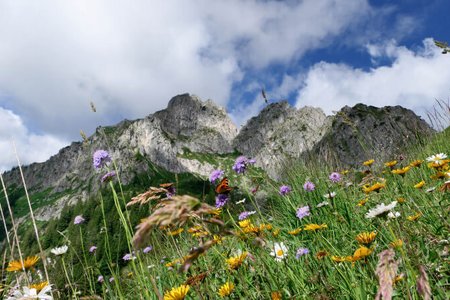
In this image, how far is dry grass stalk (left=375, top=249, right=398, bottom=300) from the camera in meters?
0.87

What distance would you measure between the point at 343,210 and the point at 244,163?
196cm

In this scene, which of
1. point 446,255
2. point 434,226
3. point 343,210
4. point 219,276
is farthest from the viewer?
point 343,210

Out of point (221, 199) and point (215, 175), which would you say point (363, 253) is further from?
point (215, 175)

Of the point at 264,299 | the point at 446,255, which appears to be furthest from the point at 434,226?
the point at 264,299

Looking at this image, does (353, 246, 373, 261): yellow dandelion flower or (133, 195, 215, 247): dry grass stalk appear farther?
(353, 246, 373, 261): yellow dandelion flower

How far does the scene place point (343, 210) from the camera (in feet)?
17.7

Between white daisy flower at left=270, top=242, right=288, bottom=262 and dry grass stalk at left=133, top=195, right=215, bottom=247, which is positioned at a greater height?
dry grass stalk at left=133, top=195, right=215, bottom=247

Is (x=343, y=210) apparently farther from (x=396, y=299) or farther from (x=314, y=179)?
(x=396, y=299)

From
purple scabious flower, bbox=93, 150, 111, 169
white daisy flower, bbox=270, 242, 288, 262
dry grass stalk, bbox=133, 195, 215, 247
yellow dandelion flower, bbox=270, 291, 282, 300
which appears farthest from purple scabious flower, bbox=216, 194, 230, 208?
dry grass stalk, bbox=133, 195, 215, 247

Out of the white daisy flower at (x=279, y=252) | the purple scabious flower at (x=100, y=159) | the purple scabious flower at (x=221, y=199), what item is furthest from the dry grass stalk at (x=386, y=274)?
the purple scabious flower at (x=100, y=159)

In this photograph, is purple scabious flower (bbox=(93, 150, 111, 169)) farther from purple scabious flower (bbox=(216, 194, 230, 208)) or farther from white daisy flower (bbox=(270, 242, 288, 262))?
Result: white daisy flower (bbox=(270, 242, 288, 262))

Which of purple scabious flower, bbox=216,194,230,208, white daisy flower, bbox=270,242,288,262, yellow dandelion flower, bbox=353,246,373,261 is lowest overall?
yellow dandelion flower, bbox=353,246,373,261

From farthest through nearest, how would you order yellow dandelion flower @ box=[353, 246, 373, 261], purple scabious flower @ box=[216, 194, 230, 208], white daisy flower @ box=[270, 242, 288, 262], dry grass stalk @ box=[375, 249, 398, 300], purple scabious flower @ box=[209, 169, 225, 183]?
1. purple scabious flower @ box=[209, 169, 225, 183]
2. purple scabious flower @ box=[216, 194, 230, 208]
3. white daisy flower @ box=[270, 242, 288, 262]
4. yellow dandelion flower @ box=[353, 246, 373, 261]
5. dry grass stalk @ box=[375, 249, 398, 300]

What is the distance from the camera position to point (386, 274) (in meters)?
0.91
